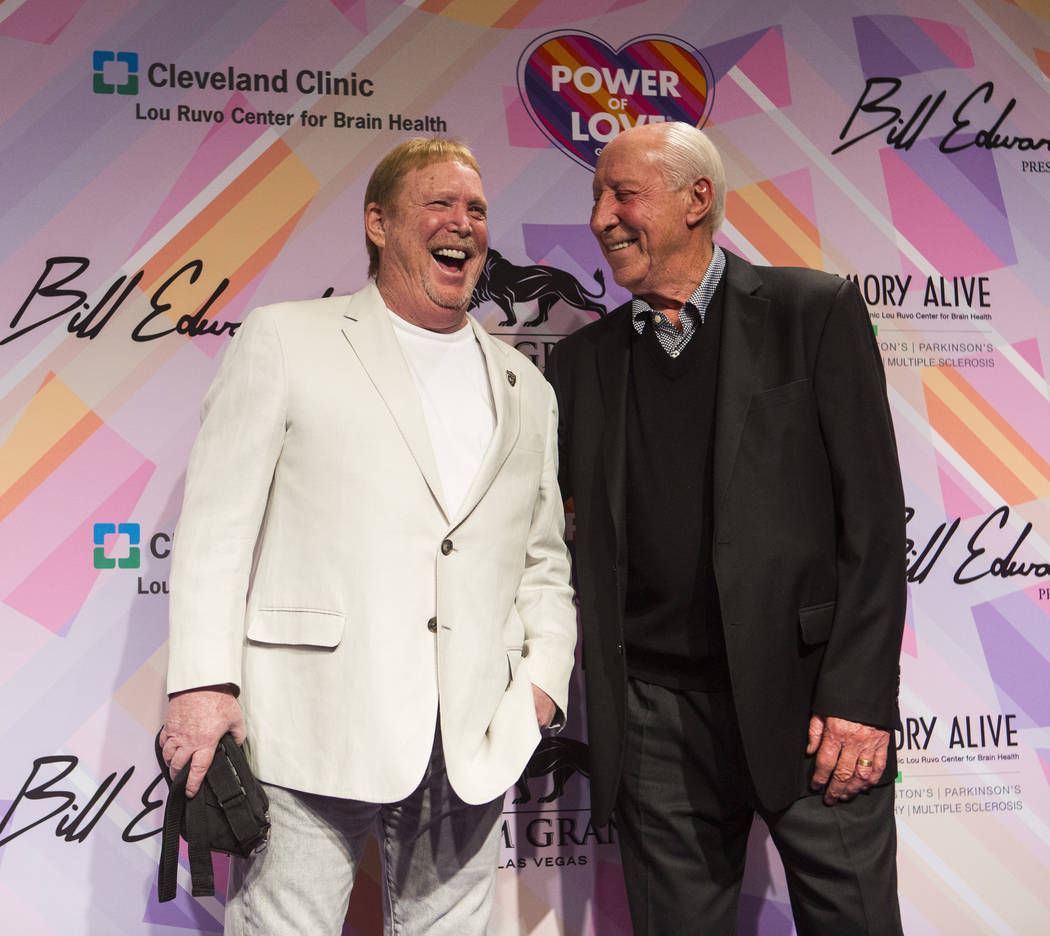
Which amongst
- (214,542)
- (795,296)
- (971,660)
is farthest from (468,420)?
(971,660)

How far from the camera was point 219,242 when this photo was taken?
271 centimetres

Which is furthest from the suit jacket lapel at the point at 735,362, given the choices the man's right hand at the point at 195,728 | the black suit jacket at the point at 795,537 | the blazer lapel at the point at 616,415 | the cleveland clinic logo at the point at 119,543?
the cleveland clinic logo at the point at 119,543

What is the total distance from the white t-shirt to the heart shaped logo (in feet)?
3.32

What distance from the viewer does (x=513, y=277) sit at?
2.85m

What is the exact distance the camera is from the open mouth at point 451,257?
84.3 inches

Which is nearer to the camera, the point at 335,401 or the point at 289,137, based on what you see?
the point at 335,401

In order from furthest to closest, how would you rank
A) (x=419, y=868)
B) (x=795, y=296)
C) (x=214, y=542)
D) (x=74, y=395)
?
1. (x=74, y=395)
2. (x=795, y=296)
3. (x=419, y=868)
4. (x=214, y=542)

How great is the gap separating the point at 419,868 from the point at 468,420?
0.90 metres

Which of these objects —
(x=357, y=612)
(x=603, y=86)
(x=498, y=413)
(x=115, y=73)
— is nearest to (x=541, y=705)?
(x=357, y=612)

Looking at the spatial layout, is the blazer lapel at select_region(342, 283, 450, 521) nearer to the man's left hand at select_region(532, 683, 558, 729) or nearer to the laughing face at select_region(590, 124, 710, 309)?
the man's left hand at select_region(532, 683, 558, 729)

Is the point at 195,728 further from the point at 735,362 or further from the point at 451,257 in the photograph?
the point at 735,362

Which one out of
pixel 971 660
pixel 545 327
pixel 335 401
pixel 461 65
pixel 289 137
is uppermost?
pixel 461 65

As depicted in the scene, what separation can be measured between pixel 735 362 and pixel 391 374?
→ 0.72m

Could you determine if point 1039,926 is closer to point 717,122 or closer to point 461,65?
point 717,122
